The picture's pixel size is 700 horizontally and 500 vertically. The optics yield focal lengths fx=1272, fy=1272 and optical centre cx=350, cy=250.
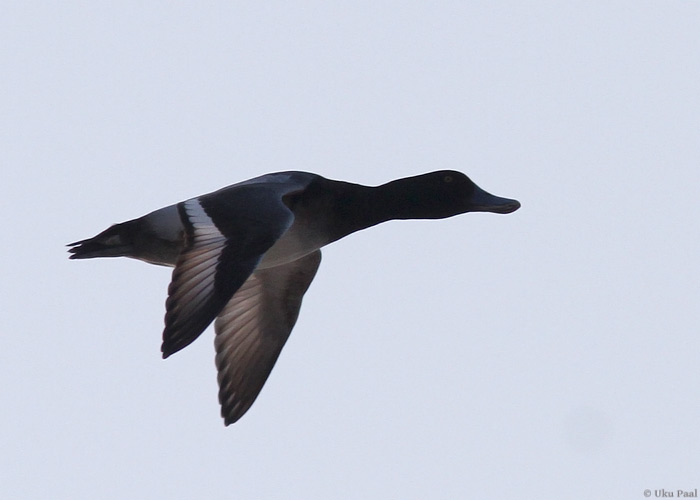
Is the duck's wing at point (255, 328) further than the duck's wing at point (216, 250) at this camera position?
Yes

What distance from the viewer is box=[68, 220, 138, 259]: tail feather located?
10.2 metres

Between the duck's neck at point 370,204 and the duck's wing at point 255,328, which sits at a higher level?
the duck's neck at point 370,204

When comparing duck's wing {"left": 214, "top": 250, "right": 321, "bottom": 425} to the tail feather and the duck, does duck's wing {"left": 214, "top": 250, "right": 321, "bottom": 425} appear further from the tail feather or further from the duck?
the tail feather

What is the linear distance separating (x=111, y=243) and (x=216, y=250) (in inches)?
68.6

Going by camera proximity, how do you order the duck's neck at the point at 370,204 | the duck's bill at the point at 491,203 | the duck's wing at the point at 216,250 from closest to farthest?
the duck's wing at the point at 216,250 < the duck's neck at the point at 370,204 < the duck's bill at the point at 491,203

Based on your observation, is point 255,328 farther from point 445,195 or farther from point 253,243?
point 253,243

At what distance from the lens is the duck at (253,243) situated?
8.55 meters

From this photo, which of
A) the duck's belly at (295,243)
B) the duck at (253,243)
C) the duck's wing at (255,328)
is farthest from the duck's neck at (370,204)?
the duck's wing at (255,328)

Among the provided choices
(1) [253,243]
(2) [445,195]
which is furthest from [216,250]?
(2) [445,195]

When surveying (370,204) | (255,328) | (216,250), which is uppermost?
(370,204)

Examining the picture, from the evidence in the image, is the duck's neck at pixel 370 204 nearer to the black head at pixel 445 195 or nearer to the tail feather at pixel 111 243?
the black head at pixel 445 195

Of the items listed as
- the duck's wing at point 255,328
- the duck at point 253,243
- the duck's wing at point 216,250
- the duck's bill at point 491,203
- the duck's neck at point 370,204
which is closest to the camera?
the duck's wing at point 216,250

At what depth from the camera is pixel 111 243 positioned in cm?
1025

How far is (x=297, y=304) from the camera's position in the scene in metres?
11.5
